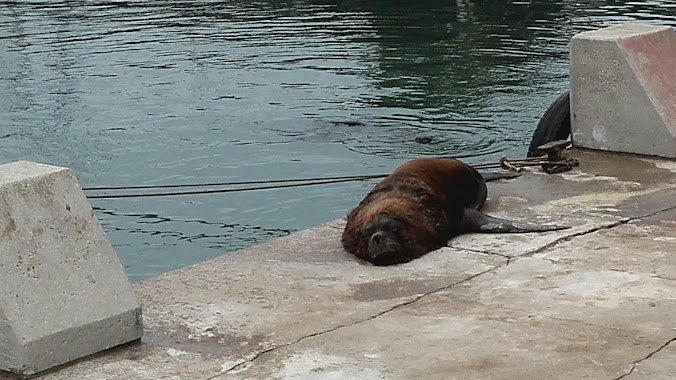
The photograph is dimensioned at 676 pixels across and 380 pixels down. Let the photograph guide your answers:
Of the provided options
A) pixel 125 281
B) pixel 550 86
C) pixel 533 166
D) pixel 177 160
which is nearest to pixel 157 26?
pixel 550 86

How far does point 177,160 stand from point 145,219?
2417mm

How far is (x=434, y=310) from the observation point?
255 inches

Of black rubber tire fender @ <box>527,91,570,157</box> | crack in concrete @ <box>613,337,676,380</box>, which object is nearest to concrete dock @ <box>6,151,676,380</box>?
crack in concrete @ <box>613,337,676,380</box>

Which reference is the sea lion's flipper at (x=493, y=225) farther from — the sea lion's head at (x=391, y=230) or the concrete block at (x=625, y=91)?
the concrete block at (x=625, y=91)

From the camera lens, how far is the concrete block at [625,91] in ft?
33.1

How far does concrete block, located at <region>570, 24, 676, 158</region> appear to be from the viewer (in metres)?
10.1

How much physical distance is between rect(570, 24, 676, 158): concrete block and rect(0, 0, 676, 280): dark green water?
2.68m

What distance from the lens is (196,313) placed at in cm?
660

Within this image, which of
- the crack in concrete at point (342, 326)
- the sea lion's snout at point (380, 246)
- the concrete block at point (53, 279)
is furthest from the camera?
the sea lion's snout at point (380, 246)

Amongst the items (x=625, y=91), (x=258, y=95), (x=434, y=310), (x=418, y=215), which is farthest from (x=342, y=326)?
(x=258, y=95)

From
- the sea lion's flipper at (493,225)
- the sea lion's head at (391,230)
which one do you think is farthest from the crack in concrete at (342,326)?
the sea lion's flipper at (493,225)

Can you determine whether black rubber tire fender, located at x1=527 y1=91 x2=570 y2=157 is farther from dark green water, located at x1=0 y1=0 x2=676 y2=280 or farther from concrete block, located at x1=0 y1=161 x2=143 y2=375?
concrete block, located at x1=0 y1=161 x2=143 y2=375

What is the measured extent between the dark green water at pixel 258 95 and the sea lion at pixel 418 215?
8.47 feet

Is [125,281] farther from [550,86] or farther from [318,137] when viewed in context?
[550,86]
